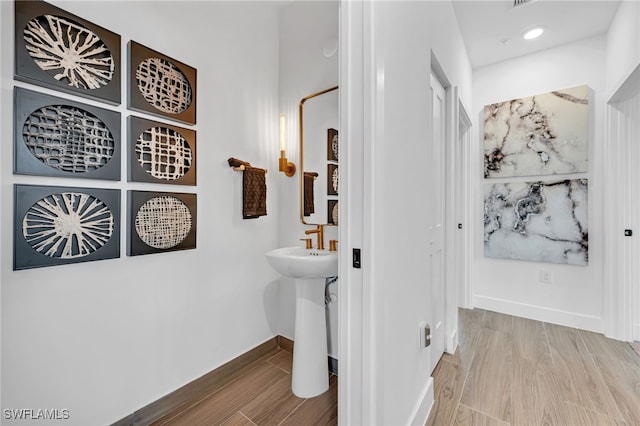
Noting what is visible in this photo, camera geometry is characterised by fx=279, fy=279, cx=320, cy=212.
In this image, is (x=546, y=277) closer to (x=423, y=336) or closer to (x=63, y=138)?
(x=423, y=336)

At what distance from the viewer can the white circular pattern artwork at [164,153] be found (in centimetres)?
139

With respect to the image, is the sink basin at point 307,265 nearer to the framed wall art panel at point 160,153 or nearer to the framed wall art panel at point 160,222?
the framed wall art panel at point 160,222

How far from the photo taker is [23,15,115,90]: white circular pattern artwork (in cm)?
108

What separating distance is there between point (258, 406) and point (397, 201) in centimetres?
135

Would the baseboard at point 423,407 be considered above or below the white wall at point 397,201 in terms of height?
below

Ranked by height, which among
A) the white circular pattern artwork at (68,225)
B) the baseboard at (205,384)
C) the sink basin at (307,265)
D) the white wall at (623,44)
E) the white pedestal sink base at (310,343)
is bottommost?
the baseboard at (205,384)

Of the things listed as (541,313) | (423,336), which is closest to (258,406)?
(423,336)

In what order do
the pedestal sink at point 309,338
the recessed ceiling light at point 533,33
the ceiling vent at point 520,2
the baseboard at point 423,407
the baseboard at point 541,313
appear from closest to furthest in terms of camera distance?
the baseboard at point 423,407, the pedestal sink at point 309,338, the ceiling vent at point 520,2, the recessed ceiling light at point 533,33, the baseboard at point 541,313

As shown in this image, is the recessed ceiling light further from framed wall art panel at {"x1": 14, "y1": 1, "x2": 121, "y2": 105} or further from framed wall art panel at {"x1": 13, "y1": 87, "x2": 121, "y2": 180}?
framed wall art panel at {"x1": 13, "y1": 87, "x2": 121, "y2": 180}

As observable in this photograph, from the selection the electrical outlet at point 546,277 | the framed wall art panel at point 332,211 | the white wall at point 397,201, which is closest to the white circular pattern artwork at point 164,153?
the framed wall art panel at point 332,211

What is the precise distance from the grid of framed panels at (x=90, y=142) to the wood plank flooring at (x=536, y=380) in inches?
71.0

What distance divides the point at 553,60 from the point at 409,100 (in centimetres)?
244

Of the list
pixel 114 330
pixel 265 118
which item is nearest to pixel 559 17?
pixel 265 118

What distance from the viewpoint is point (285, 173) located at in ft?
6.89
